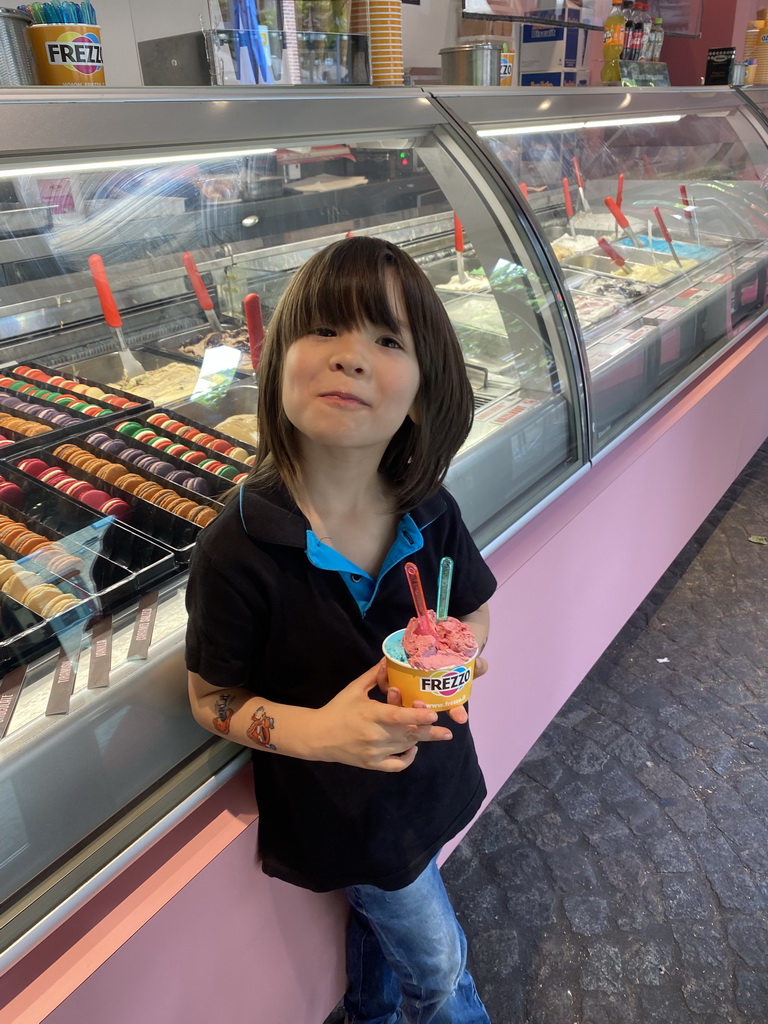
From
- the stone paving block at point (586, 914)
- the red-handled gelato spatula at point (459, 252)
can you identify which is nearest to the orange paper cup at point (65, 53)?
the red-handled gelato spatula at point (459, 252)

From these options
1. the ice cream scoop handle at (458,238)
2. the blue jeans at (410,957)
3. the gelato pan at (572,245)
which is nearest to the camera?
the blue jeans at (410,957)

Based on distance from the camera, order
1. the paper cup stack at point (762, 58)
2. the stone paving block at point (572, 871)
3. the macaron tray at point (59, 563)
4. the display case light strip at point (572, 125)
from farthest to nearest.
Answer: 1. the paper cup stack at point (762, 58)
2. the display case light strip at point (572, 125)
3. the stone paving block at point (572, 871)
4. the macaron tray at point (59, 563)

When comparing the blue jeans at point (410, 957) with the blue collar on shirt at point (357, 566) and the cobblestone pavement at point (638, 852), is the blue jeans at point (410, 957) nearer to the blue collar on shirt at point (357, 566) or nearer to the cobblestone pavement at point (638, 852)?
the cobblestone pavement at point (638, 852)

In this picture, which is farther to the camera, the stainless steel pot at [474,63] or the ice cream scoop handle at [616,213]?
the ice cream scoop handle at [616,213]

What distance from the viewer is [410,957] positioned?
1297 millimetres

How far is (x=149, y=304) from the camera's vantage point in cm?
187

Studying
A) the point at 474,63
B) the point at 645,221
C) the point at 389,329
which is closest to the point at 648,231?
the point at 645,221

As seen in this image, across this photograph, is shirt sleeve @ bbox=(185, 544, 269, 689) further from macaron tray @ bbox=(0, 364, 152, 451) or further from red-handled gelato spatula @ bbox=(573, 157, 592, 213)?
red-handled gelato spatula @ bbox=(573, 157, 592, 213)

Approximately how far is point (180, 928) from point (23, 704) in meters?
0.38

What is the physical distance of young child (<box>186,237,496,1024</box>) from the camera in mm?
914

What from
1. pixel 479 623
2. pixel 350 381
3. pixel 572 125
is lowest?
pixel 479 623

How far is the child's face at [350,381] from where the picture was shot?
0.90m

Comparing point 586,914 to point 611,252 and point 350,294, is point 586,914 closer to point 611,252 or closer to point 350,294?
point 350,294

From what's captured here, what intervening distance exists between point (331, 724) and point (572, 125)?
81.4 inches
